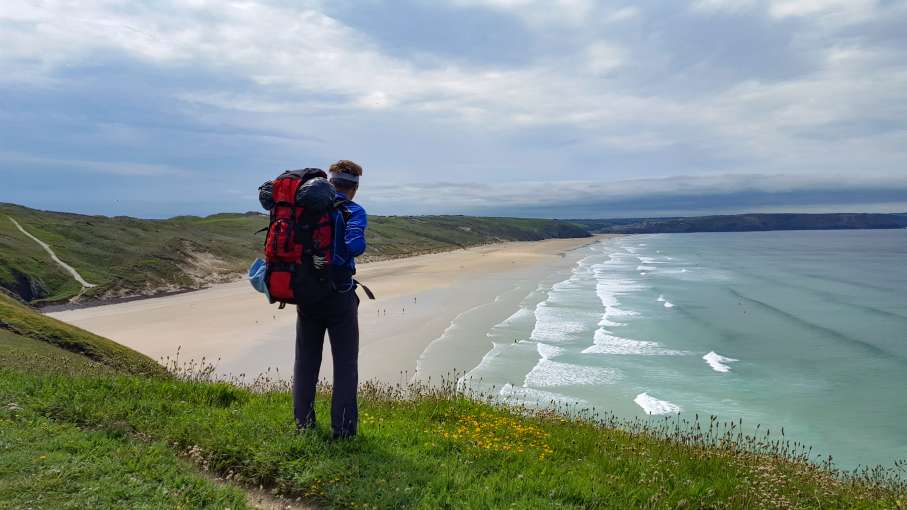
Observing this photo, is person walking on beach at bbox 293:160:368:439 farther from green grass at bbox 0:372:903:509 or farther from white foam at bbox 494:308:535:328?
white foam at bbox 494:308:535:328

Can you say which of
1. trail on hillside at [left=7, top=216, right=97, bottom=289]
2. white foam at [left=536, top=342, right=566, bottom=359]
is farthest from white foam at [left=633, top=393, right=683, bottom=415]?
trail on hillside at [left=7, top=216, right=97, bottom=289]

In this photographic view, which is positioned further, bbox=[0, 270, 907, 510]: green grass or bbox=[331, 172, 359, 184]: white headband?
bbox=[331, 172, 359, 184]: white headband

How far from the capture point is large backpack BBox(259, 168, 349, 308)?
15.9 feet

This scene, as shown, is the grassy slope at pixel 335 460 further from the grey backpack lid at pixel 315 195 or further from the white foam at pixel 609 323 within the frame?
the white foam at pixel 609 323

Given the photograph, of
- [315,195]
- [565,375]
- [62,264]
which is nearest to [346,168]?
[315,195]

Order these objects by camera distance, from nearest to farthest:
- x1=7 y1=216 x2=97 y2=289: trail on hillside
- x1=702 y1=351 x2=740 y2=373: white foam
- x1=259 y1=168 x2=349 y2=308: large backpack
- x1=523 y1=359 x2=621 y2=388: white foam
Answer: x1=259 y1=168 x2=349 y2=308: large backpack → x1=523 y1=359 x2=621 y2=388: white foam → x1=702 y1=351 x2=740 y2=373: white foam → x1=7 y1=216 x2=97 y2=289: trail on hillside

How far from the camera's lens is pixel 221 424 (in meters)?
5.61

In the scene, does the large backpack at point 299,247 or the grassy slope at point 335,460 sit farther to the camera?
the large backpack at point 299,247

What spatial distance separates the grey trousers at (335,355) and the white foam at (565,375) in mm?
11918

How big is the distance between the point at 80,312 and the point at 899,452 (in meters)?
35.8

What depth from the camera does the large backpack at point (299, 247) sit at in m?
4.84

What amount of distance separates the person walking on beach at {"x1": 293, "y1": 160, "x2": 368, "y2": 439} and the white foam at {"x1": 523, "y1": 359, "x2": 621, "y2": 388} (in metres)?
11.9

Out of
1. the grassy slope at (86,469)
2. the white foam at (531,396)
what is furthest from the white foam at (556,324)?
the grassy slope at (86,469)

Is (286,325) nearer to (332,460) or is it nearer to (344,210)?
(332,460)
